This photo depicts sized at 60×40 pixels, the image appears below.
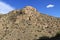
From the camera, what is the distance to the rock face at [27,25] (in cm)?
6091

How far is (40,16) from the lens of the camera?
230ft

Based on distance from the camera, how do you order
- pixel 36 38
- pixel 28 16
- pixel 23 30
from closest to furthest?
1. pixel 36 38
2. pixel 23 30
3. pixel 28 16

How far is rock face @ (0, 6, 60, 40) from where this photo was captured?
200 ft

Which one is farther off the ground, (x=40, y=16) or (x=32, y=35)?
(x=40, y=16)

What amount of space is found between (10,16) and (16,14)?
199 centimetres

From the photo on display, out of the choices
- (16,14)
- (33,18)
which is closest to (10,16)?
(16,14)

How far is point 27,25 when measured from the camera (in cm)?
6481

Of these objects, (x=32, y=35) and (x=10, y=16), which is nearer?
(x=32, y=35)

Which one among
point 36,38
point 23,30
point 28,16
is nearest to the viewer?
point 36,38

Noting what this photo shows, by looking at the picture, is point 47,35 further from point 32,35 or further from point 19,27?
point 19,27

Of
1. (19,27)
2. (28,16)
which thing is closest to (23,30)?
(19,27)

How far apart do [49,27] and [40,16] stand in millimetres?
6628

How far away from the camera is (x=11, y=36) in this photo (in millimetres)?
60781

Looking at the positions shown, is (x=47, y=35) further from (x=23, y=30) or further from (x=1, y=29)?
(x=1, y=29)
